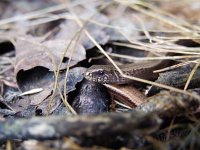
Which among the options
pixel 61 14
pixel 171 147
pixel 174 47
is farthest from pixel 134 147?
pixel 61 14

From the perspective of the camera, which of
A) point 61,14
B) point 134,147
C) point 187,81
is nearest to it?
point 134,147

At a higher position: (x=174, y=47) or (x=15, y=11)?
(x=15, y=11)

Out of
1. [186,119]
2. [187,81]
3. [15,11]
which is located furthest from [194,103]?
[15,11]

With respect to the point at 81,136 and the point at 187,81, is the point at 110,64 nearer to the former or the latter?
the point at 187,81

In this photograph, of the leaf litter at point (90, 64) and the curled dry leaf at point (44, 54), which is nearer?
the leaf litter at point (90, 64)

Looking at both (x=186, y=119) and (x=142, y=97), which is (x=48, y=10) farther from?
(x=186, y=119)

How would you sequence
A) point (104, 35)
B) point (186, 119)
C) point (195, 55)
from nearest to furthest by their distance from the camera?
point (186, 119), point (195, 55), point (104, 35)

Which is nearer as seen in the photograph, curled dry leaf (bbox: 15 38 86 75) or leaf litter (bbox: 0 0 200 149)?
leaf litter (bbox: 0 0 200 149)

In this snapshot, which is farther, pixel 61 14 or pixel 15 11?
pixel 15 11

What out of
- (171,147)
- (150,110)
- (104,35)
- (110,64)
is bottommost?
(171,147)
